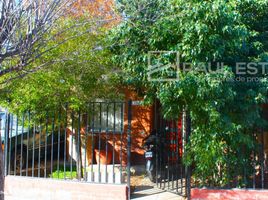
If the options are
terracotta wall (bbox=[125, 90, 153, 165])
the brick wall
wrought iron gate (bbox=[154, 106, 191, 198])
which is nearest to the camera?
the brick wall

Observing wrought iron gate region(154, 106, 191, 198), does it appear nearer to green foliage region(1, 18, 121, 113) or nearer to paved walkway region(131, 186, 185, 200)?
paved walkway region(131, 186, 185, 200)

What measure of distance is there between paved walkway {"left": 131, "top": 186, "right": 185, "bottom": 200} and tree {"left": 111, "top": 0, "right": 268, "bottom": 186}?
0.87 metres

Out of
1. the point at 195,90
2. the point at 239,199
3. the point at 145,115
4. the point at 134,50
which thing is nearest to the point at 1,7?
the point at 134,50

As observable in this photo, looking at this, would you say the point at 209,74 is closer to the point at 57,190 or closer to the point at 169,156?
the point at 169,156

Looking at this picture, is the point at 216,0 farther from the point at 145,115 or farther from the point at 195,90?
the point at 145,115

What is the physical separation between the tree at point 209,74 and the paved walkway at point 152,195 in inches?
34.3

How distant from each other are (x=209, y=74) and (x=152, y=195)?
115 inches

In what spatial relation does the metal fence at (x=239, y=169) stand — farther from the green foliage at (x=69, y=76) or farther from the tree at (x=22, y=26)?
the tree at (x=22, y=26)

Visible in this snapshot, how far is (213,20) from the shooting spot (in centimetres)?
568

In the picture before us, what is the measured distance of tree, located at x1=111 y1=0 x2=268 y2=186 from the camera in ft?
18.9

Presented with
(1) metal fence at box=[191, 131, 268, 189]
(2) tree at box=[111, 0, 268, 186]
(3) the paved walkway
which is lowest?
(3) the paved walkway

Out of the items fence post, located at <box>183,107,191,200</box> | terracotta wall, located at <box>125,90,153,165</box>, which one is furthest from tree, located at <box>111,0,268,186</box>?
terracotta wall, located at <box>125,90,153,165</box>

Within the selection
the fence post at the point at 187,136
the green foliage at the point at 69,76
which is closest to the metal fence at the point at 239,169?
the fence post at the point at 187,136

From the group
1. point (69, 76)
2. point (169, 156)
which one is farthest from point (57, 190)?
point (169, 156)
